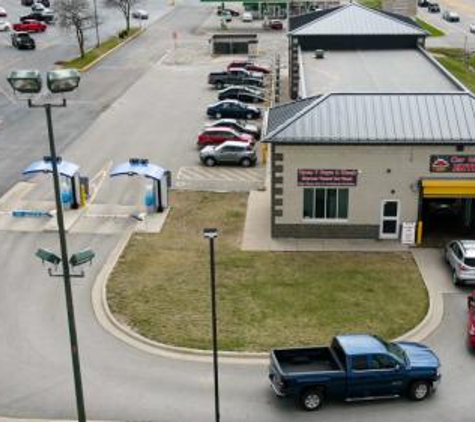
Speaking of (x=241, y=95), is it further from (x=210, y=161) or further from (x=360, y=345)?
(x=360, y=345)

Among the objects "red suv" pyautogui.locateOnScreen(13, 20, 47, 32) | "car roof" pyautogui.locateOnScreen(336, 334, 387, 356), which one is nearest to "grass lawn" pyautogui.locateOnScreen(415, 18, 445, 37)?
"red suv" pyautogui.locateOnScreen(13, 20, 47, 32)

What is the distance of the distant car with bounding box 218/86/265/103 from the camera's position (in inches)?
2242

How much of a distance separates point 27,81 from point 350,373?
11206mm

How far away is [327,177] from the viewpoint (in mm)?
32125

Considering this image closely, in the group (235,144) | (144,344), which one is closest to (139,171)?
(235,144)

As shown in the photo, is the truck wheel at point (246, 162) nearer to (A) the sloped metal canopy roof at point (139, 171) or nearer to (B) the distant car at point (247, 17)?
(A) the sloped metal canopy roof at point (139, 171)

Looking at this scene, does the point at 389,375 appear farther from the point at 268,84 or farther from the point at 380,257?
the point at 268,84

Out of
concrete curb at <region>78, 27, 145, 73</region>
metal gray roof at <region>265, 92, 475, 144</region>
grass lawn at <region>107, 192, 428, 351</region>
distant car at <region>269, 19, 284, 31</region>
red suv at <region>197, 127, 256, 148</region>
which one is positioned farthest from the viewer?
distant car at <region>269, 19, 284, 31</region>

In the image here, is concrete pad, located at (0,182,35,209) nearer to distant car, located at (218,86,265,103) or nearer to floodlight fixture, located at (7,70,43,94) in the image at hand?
distant car, located at (218,86,265,103)

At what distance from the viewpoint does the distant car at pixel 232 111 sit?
52.6 m

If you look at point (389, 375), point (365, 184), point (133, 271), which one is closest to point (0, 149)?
point (133, 271)

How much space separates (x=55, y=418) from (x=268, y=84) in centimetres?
4628

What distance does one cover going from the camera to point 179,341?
24.5m

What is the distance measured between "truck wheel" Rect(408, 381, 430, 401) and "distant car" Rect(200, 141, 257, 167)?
2339 cm
